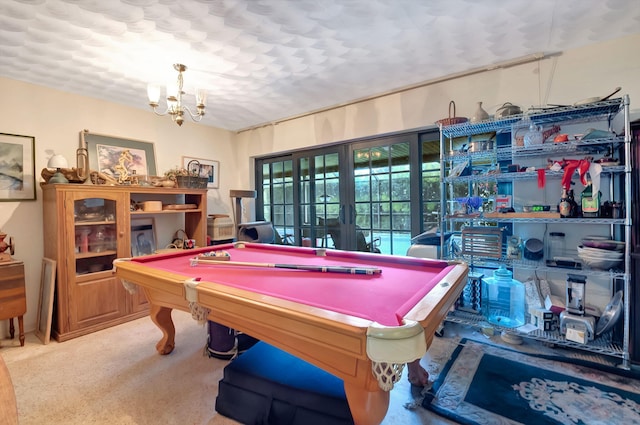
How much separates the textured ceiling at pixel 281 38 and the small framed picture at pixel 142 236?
149cm

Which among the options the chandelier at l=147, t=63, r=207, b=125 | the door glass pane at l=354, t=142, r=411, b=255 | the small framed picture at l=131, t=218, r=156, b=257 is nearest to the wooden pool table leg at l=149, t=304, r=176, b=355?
the small framed picture at l=131, t=218, r=156, b=257

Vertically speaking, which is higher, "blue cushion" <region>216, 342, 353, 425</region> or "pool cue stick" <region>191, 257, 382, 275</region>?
"pool cue stick" <region>191, 257, 382, 275</region>

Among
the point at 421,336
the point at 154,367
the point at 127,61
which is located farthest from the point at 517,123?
the point at 154,367

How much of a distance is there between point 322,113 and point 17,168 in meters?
3.17

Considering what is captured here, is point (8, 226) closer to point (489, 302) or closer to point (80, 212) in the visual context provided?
point (80, 212)

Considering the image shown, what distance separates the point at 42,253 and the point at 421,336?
3.63m

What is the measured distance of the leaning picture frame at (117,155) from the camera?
306 centimetres

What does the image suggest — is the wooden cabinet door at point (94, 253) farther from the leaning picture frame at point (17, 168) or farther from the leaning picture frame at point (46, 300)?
the leaning picture frame at point (17, 168)

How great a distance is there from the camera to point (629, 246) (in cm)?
188

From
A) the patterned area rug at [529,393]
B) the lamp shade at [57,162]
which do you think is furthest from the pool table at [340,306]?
the lamp shade at [57,162]

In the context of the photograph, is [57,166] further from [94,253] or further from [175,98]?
[175,98]

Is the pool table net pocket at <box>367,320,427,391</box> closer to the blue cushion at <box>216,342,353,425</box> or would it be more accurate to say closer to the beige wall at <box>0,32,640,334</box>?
the blue cushion at <box>216,342,353,425</box>

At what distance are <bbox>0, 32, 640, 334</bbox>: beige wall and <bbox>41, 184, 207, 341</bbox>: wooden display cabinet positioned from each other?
36cm

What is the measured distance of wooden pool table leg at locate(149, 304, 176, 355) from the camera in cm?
217
